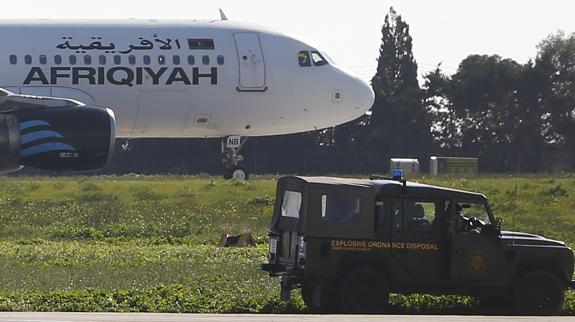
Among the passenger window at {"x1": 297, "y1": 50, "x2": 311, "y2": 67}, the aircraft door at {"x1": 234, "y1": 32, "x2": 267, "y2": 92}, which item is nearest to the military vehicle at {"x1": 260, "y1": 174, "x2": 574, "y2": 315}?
the aircraft door at {"x1": 234, "y1": 32, "x2": 267, "y2": 92}

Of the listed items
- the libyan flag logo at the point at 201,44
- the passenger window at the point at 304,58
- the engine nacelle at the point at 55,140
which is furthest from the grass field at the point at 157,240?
the libyan flag logo at the point at 201,44

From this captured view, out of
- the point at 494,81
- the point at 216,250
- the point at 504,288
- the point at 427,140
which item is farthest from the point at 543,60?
the point at 504,288

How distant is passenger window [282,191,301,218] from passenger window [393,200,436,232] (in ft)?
4.19

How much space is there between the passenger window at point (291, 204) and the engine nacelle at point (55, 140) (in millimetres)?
2576

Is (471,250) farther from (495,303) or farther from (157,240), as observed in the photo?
(157,240)

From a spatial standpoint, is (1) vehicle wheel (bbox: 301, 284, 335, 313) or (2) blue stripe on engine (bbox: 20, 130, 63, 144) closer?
(2) blue stripe on engine (bbox: 20, 130, 63, 144)

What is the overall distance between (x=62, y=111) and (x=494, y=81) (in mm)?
60367

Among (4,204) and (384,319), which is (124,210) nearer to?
(4,204)

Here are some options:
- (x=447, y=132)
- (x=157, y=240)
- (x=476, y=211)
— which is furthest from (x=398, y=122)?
(x=476, y=211)

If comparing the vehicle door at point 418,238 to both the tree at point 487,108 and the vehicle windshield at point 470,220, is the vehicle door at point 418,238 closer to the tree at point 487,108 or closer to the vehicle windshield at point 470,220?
the vehicle windshield at point 470,220

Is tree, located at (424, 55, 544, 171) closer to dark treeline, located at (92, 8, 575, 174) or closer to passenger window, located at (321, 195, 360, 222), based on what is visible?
dark treeline, located at (92, 8, 575, 174)

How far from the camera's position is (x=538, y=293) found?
64.3 feet

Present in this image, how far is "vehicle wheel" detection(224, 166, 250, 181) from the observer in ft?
137

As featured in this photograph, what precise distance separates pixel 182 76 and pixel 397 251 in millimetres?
A: 20178
